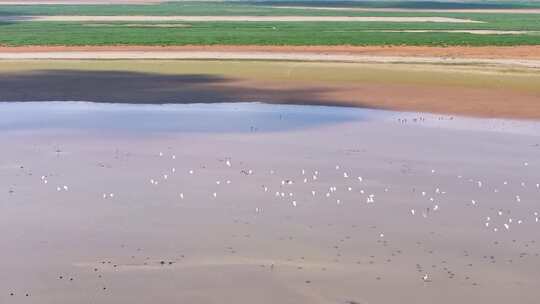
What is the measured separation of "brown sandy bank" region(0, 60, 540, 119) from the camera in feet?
128

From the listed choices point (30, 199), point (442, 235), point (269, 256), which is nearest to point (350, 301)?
point (269, 256)

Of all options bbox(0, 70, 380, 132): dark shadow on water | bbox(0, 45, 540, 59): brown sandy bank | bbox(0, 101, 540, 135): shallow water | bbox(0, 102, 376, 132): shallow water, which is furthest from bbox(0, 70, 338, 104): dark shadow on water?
bbox(0, 45, 540, 59): brown sandy bank

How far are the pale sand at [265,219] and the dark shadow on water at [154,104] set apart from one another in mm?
2234

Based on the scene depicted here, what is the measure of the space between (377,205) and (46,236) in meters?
6.38

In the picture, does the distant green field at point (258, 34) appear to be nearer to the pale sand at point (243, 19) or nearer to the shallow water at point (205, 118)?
the pale sand at point (243, 19)

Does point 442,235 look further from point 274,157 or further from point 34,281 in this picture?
point 274,157

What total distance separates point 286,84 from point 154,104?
8.43 metres

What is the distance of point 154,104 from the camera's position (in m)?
38.2

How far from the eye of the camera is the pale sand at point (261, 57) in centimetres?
5707

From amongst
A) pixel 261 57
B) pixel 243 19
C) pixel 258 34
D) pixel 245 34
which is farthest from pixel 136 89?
pixel 243 19

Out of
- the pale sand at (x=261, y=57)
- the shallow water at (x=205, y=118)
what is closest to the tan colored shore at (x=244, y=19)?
the pale sand at (x=261, y=57)

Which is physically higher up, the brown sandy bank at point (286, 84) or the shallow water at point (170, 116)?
the shallow water at point (170, 116)

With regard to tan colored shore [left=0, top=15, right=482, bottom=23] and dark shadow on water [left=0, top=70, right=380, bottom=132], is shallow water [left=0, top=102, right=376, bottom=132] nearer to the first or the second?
dark shadow on water [left=0, top=70, right=380, bottom=132]

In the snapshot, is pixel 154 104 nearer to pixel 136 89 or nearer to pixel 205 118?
pixel 205 118
